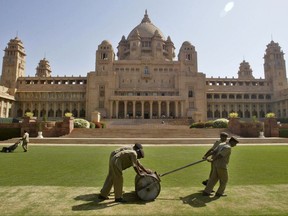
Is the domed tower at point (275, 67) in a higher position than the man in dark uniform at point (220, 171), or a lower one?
higher

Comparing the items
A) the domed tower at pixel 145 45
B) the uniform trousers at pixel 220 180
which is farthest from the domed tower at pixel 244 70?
the uniform trousers at pixel 220 180

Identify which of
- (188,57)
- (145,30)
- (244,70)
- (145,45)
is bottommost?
(188,57)

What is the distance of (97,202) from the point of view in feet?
20.0

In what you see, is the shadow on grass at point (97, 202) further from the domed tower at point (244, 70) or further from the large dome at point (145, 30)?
the domed tower at point (244, 70)

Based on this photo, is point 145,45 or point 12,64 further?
point 145,45

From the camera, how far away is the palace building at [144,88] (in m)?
71.4

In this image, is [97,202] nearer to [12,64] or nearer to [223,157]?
[223,157]

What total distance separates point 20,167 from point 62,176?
10.6 ft

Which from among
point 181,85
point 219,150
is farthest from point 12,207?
point 181,85

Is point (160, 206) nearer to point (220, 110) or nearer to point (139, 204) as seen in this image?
point (139, 204)

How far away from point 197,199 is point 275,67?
9018cm

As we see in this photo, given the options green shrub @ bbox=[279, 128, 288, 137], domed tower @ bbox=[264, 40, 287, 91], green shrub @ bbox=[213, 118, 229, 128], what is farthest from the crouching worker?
domed tower @ bbox=[264, 40, 287, 91]

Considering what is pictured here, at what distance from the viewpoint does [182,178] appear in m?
8.85

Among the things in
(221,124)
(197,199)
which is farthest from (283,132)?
(197,199)
